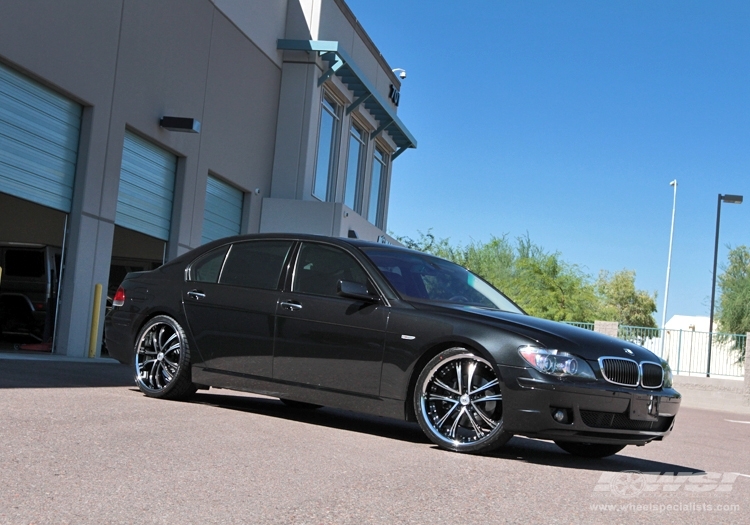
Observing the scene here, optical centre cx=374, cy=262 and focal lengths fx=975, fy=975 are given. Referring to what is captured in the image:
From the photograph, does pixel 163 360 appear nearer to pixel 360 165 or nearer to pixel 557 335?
pixel 557 335

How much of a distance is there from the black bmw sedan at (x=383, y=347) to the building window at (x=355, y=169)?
67.0 ft

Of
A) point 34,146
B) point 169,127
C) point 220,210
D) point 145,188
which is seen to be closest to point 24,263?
point 34,146

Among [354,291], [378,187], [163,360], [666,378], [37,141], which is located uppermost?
[378,187]

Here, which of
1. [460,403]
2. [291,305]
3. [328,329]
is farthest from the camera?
[291,305]

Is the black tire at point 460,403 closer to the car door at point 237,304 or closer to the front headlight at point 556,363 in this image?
the front headlight at point 556,363

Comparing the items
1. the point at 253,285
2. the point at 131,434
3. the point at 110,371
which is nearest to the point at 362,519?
the point at 131,434

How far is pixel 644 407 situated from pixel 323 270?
2685mm

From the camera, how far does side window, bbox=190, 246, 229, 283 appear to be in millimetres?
8352

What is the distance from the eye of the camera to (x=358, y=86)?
27406mm

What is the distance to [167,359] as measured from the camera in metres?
8.34

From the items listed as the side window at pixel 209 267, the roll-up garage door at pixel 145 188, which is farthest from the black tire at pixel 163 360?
the roll-up garage door at pixel 145 188

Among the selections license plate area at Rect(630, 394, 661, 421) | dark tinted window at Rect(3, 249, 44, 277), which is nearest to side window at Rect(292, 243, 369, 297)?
license plate area at Rect(630, 394, 661, 421)

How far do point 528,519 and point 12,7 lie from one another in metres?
11.7

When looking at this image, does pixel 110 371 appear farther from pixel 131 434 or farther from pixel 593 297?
pixel 593 297
